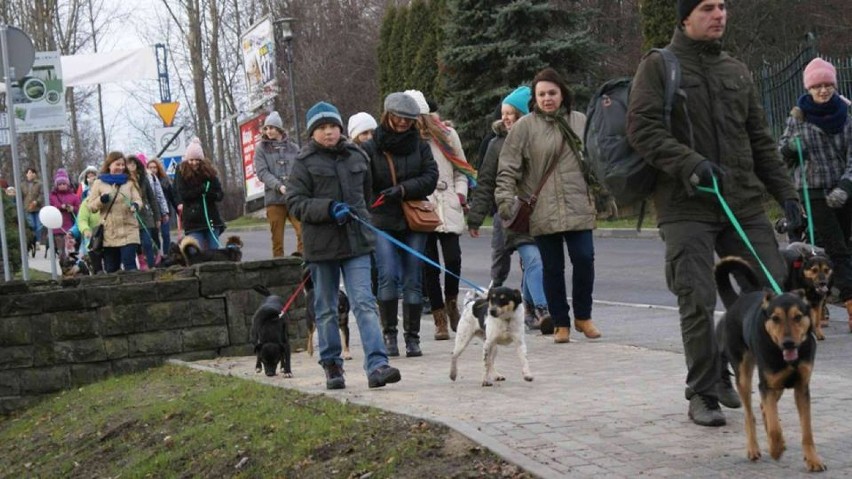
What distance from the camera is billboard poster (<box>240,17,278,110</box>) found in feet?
155

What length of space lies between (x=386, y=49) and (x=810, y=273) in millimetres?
32958

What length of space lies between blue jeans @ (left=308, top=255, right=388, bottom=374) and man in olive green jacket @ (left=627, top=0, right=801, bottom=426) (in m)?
2.72

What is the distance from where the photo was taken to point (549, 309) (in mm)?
11531

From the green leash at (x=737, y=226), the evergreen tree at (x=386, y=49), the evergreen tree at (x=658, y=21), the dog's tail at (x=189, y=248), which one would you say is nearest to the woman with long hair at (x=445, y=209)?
the dog's tail at (x=189, y=248)

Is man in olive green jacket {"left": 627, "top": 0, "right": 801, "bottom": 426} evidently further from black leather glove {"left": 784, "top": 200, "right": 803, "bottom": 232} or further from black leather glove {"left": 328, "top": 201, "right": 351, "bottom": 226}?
black leather glove {"left": 328, "top": 201, "right": 351, "bottom": 226}

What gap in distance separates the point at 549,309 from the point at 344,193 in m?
2.85

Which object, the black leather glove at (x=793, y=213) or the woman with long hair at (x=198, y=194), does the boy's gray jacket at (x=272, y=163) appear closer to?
the woman with long hair at (x=198, y=194)

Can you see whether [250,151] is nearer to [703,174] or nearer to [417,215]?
[417,215]

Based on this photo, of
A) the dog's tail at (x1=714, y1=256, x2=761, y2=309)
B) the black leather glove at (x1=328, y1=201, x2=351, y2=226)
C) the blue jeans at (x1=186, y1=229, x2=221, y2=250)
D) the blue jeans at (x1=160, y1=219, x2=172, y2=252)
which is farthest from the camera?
the blue jeans at (x1=160, y1=219, x2=172, y2=252)

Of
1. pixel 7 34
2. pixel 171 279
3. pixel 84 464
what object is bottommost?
pixel 84 464

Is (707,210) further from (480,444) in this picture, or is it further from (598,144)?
(480,444)

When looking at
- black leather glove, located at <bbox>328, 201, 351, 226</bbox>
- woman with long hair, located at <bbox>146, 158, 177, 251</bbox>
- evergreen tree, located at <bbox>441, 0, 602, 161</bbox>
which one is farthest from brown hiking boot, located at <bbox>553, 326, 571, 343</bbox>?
evergreen tree, located at <bbox>441, 0, 602, 161</bbox>

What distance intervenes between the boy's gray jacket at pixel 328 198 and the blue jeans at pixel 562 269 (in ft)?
7.36

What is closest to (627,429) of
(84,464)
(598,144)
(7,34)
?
(598,144)
